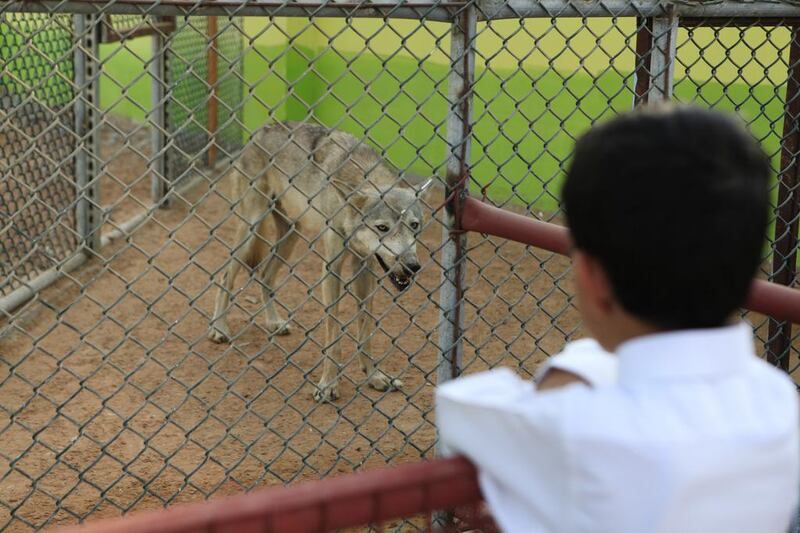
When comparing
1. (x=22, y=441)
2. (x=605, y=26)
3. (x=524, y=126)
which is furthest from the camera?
(x=524, y=126)

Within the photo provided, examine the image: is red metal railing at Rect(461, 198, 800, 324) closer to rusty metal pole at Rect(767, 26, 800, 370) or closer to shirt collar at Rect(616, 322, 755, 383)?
shirt collar at Rect(616, 322, 755, 383)

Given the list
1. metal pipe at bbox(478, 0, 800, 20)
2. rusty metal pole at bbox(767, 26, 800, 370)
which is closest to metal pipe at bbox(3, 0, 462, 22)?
metal pipe at bbox(478, 0, 800, 20)

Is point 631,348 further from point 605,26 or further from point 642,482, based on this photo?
point 605,26

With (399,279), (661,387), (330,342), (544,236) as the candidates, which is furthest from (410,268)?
(661,387)

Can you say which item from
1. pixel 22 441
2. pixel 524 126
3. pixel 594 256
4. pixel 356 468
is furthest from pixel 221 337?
pixel 594 256

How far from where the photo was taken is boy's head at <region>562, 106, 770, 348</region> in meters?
1.21

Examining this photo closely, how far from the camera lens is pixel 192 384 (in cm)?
540

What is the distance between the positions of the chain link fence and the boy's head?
1.63 meters

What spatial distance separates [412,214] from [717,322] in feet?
13.5

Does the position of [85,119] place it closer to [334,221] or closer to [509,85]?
[334,221]

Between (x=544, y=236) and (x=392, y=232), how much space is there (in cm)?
293

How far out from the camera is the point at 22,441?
14.9 feet

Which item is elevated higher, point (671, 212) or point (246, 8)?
point (246, 8)

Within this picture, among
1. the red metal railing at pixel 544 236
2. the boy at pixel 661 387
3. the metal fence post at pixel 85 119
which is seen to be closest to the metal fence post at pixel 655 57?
the red metal railing at pixel 544 236
